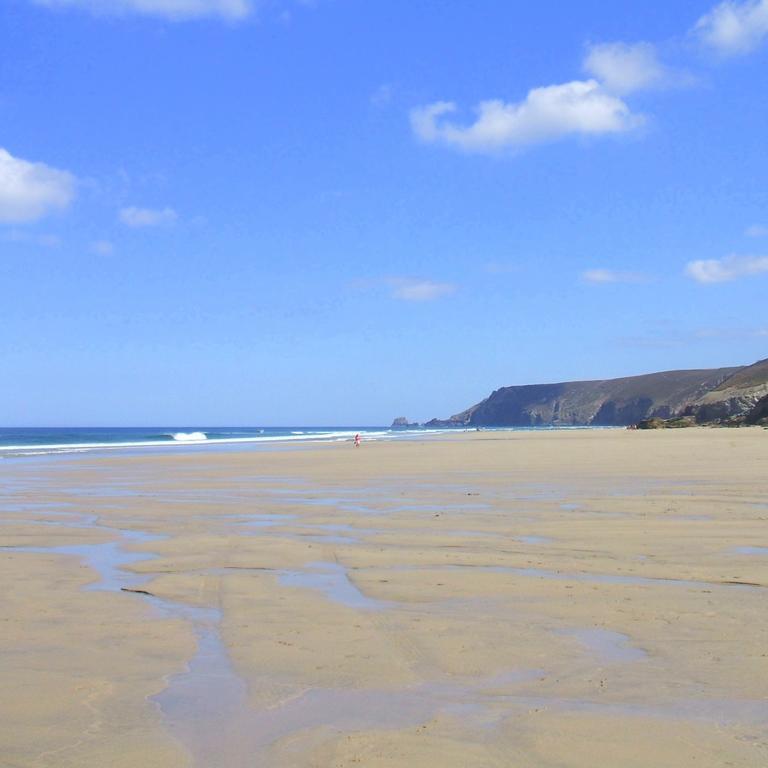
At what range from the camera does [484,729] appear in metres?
4.02

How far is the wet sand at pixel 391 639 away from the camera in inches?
153

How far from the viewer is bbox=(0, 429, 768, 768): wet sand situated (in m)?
3.89

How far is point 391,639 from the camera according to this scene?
5652 mm

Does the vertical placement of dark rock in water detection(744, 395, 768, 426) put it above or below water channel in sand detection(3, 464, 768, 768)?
above

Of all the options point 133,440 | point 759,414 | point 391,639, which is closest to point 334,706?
point 391,639

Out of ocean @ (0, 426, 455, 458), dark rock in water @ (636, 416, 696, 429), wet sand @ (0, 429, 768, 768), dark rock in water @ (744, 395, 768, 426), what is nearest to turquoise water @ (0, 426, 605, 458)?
ocean @ (0, 426, 455, 458)

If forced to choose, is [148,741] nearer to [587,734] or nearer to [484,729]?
[484,729]

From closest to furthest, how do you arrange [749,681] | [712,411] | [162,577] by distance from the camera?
[749,681] → [162,577] → [712,411]

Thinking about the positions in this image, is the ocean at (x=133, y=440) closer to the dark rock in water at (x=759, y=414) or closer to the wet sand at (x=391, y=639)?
the dark rock in water at (x=759, y=414)

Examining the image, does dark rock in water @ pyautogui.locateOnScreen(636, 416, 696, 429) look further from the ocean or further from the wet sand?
the wet sand

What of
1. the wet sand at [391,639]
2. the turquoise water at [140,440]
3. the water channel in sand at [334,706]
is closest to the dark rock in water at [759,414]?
the turquoise water at [140,440]

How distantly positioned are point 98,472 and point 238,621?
68.1ft

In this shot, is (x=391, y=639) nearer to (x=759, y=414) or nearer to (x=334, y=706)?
(x=334, y=706)

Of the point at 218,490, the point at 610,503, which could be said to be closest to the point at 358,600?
the point at 610,503
